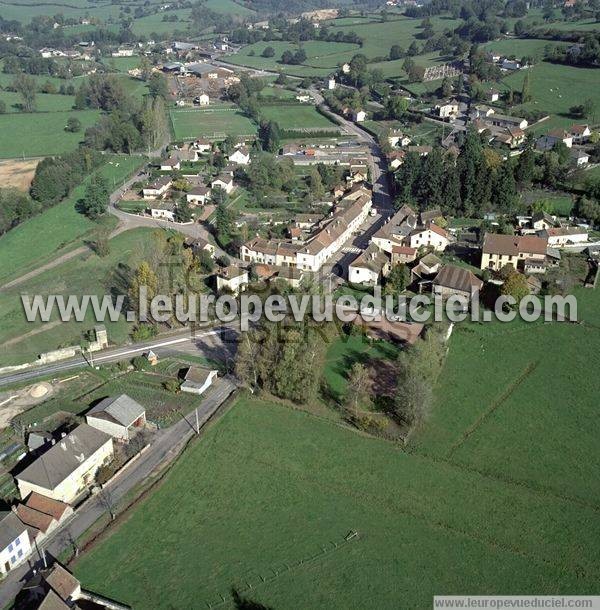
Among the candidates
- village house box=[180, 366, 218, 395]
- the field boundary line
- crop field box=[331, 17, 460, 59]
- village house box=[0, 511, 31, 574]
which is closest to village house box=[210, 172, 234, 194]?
village house box=[180, 366, 218, 395]

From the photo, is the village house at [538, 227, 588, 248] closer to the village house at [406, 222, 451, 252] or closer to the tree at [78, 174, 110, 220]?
the village house at [406, 222, 451, 252]

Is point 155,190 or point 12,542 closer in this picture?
point 12,542

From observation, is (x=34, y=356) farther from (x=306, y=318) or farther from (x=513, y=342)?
(x=513, y=342)

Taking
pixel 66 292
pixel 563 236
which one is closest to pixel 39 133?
pixel 66 292

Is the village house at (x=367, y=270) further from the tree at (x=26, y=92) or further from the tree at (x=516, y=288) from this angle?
the tree at (x=26, y=92)

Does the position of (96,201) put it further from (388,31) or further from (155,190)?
(388,31)

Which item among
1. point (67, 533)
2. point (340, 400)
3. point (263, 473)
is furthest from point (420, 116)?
point (67, 533)
